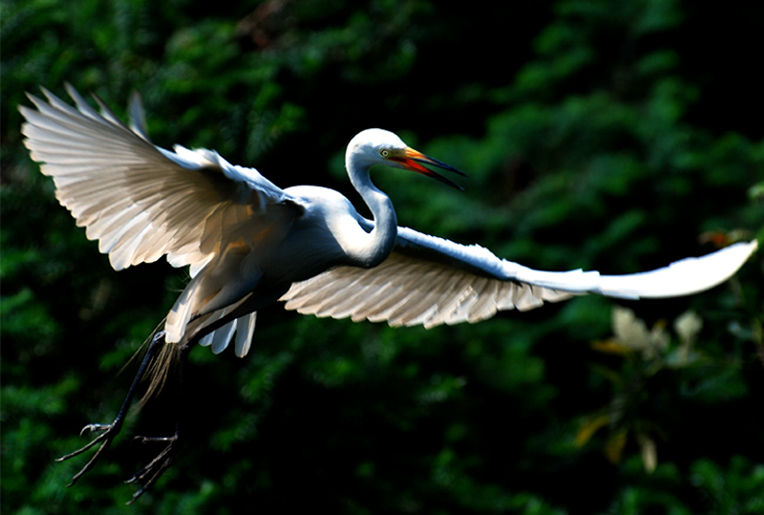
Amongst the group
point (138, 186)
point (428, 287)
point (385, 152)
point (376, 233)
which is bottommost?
point (428, 287)

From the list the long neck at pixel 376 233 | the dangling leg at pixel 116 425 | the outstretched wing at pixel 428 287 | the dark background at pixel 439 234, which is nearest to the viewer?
the long neck at pixel 376 233

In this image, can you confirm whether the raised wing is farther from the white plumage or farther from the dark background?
the dark background

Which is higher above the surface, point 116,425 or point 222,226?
point 222,226

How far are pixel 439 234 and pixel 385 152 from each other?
115 inches

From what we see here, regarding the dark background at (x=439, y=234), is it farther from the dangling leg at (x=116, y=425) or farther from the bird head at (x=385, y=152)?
the bird head at (x=385, y=152)

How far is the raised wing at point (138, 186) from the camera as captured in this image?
2.14 metres

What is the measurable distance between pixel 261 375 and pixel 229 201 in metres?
2.12

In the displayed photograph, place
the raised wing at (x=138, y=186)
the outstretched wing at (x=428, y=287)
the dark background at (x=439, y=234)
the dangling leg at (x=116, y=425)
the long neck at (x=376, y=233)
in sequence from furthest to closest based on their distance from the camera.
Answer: the dark background at (x=439, y=234) → the outstretched wing at (x=428, y=287) → the dangling leg at (x=116, y=425) → the long neck at (x=376, y=233) → the raised wing at (x=138, y=186)

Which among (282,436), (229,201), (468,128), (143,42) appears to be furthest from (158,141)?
(468,128)

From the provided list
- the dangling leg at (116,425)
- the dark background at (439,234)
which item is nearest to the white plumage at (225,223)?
the dangling leg at (116,425)

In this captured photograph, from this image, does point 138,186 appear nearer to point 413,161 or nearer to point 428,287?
point 413,161

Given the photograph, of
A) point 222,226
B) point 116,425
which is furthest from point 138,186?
point 116,425

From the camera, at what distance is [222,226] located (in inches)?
96.3

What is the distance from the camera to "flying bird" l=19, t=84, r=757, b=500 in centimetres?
221
